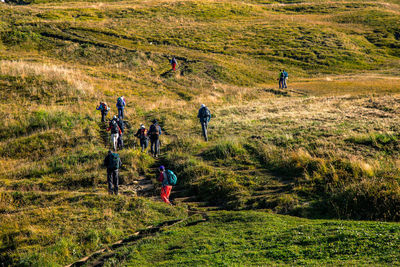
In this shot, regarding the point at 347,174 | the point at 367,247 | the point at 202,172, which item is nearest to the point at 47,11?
the point at 202,172

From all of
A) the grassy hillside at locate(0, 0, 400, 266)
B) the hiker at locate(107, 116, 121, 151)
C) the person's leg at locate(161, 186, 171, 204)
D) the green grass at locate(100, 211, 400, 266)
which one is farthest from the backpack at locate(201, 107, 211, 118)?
the green grass at locate(100, 211, 400, 266)

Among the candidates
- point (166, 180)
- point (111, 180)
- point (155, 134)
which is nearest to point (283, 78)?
point (155, 134)

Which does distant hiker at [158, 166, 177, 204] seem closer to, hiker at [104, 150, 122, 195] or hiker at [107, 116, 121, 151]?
hiker at [104, 150, 122, 195]

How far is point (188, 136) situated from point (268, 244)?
12678 millimetres

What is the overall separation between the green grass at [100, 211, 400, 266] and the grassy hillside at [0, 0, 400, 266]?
0.09m

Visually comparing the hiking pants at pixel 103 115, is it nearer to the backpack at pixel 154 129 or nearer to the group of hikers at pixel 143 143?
the group of hikers at pixel 143 143

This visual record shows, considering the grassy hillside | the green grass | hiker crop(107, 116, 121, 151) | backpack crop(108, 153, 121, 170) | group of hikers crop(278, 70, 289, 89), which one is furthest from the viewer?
group of hikers crop(278, 70, 289, 89)

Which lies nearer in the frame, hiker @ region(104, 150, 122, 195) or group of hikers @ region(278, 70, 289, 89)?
hiker @ region(104, 150, 122, 195)

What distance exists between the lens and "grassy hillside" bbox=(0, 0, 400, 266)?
10.9 metres

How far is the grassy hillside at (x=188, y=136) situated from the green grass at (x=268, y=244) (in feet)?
0.29

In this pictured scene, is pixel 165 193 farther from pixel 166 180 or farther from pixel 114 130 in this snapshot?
pixel 114 130

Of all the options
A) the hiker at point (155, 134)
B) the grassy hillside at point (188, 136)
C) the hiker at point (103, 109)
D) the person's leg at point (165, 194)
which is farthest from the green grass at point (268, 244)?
the hiker at point (103, 109)

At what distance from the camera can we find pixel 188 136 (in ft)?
68.4

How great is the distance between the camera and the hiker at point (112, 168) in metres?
13.7
